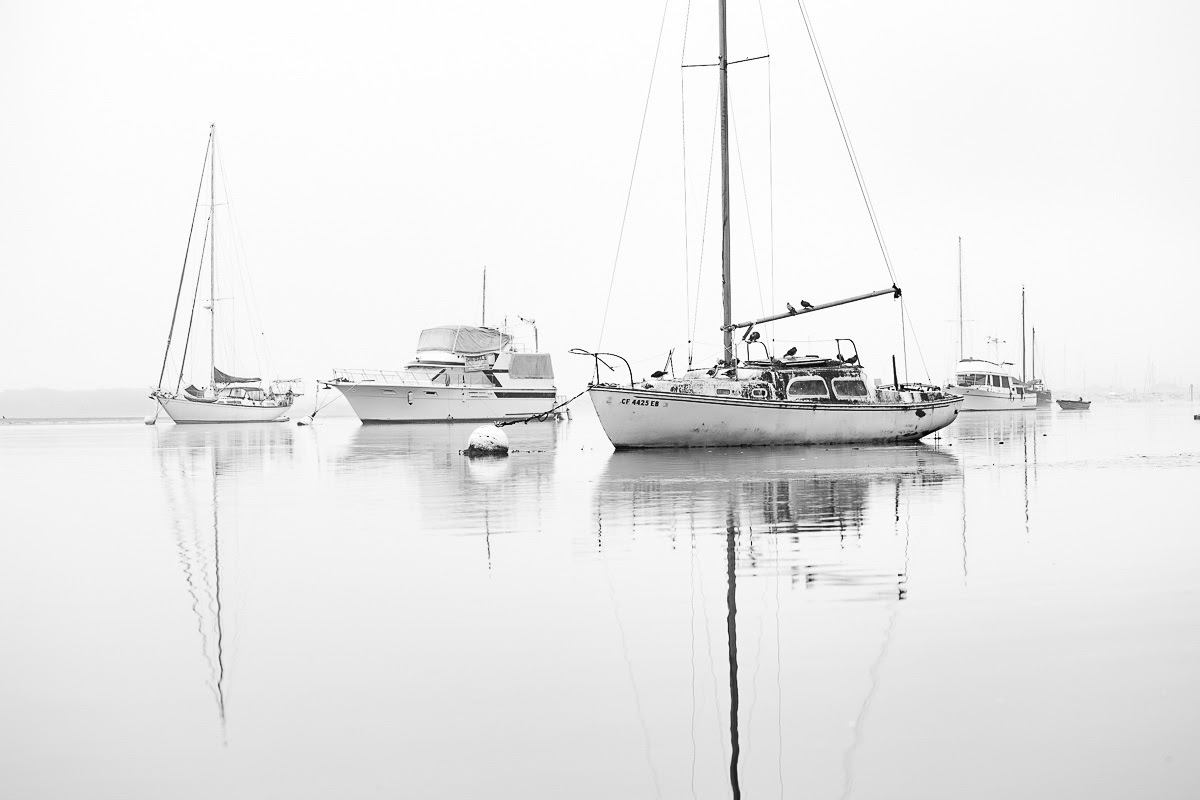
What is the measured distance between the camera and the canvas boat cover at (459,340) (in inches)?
3155

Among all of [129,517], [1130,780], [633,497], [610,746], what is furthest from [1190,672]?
[129,517]

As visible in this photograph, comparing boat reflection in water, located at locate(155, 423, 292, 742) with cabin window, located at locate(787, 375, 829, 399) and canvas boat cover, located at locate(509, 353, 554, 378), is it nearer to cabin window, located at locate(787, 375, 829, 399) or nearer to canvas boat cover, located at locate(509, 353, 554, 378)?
cabin window, located at locate(787, 375, 829, 399)

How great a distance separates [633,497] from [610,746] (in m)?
12.2

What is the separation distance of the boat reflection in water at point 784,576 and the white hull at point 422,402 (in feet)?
174

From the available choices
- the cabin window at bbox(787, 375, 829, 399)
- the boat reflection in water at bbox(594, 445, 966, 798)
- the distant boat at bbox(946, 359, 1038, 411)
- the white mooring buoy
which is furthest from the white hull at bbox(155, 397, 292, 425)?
the boat reflection in water at bbox(594, 445, 966, 798)

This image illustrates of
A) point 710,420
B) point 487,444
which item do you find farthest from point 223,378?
point 710,420

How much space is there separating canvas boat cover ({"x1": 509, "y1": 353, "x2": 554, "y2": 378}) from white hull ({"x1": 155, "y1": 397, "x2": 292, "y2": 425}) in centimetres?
1856

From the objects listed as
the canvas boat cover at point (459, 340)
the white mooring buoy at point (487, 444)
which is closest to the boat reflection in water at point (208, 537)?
the white mooring buoy at point (487, 444)

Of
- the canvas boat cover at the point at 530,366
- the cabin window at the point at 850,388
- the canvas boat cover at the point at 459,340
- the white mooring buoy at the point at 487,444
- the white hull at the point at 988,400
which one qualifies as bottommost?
the white hull at the point at 988,400

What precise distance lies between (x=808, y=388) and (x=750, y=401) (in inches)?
103

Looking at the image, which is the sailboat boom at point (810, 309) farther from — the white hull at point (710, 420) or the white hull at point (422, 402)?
the white hull at point (422, 402)

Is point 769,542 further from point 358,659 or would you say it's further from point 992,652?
point 358,659

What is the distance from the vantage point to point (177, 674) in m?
6.54

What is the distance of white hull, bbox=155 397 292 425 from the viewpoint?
→ 78.4 m
